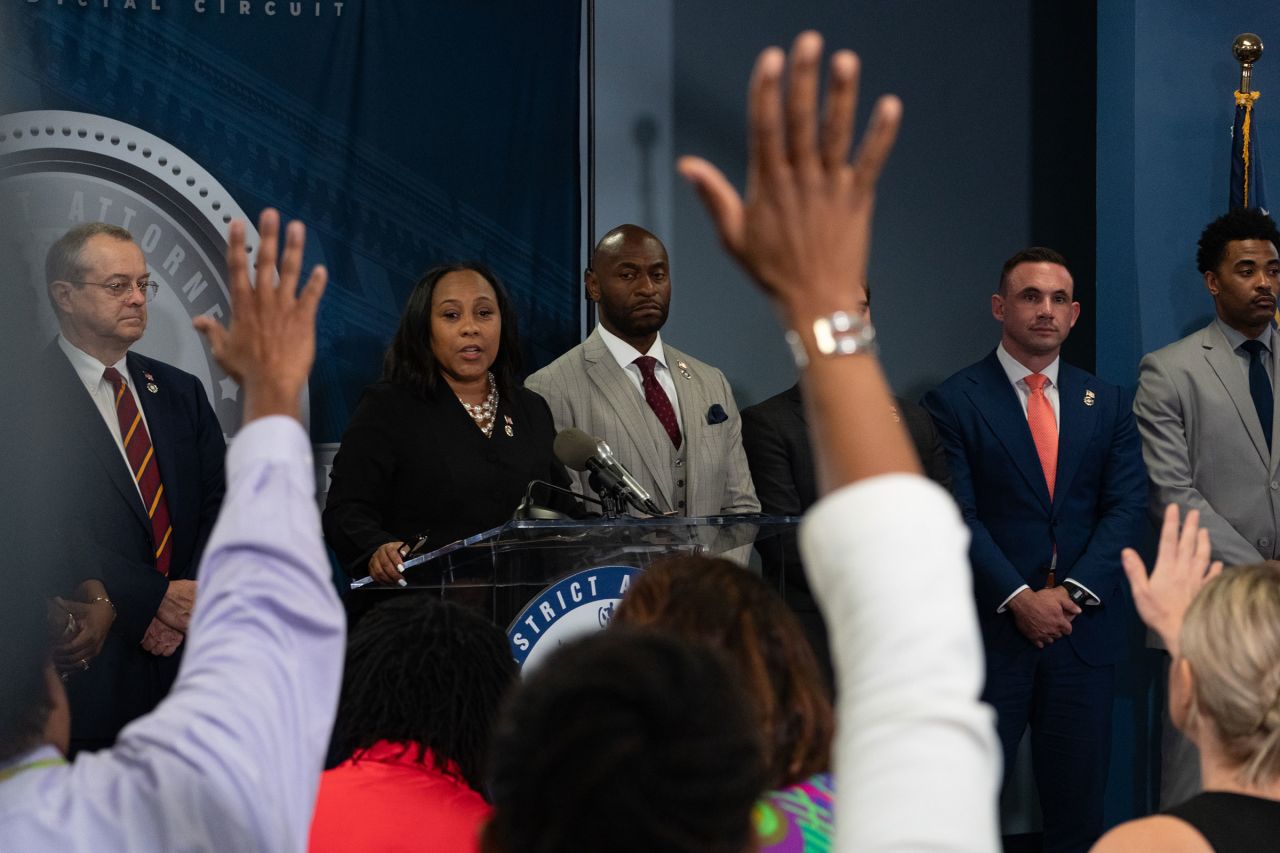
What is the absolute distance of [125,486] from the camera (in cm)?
393

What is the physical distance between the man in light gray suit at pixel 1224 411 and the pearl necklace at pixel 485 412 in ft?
7.90

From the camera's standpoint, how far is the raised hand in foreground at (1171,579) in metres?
1.99

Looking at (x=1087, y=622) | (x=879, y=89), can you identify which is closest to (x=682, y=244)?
(x=879, y=89)

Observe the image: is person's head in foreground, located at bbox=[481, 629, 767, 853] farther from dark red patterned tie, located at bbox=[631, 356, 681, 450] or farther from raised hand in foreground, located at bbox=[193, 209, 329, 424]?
dark red patterned tie, located at bbox=[631, 356, 681, 450]

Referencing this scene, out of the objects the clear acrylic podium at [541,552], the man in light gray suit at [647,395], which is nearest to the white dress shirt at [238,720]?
the clear acrylic podium at [541,552]

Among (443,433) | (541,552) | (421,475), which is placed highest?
(443,433)

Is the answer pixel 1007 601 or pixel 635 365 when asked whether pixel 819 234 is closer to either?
pixel 635 365

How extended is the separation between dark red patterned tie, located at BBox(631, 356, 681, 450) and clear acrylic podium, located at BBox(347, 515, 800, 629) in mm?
1464

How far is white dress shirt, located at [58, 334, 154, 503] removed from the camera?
13.1 ft

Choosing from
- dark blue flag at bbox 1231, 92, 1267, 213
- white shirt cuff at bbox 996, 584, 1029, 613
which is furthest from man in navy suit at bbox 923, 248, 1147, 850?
dark blue flag at bbox 1231, 92, 1267, 213

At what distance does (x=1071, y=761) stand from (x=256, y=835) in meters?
4.28

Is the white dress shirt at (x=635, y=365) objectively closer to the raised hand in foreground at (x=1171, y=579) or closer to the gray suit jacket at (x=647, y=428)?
the gray suit jacket at (x=647, y=428)

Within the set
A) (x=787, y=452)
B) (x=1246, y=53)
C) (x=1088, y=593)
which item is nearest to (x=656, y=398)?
(x=787, y=452)

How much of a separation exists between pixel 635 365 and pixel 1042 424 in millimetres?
1446
